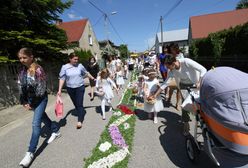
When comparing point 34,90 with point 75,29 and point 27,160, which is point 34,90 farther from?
point 75,29

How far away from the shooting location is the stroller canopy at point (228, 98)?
84.5 inches

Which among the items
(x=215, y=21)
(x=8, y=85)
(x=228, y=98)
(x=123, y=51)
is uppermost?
(x=215, y=21)

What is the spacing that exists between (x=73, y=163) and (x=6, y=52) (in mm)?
8132

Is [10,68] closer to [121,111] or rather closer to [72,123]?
[72,123]

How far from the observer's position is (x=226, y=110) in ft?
7.32

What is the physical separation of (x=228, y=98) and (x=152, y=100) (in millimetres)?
3166

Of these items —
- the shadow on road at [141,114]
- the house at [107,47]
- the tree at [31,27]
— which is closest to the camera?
the shadow on road at [141,114]

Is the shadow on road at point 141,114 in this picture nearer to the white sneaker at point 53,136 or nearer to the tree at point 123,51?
the white sneaker at point 53,136

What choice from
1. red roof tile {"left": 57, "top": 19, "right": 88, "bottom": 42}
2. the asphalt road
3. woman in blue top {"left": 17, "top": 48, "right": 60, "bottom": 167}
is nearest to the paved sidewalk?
the asphalt road

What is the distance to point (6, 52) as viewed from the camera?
32.1 ft

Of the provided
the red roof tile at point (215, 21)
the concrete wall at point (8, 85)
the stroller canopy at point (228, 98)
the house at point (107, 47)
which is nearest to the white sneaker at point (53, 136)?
the stroller canopy at point (228, 98)

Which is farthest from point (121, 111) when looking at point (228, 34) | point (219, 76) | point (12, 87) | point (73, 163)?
point (228, 34)

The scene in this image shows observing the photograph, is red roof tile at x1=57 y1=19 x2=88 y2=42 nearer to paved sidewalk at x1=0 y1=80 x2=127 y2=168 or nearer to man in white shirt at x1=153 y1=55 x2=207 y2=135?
paved sidewalk at x1=0 y1=80 x2=127 y2=168

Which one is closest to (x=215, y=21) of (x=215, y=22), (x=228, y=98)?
(x=215, y=22)
